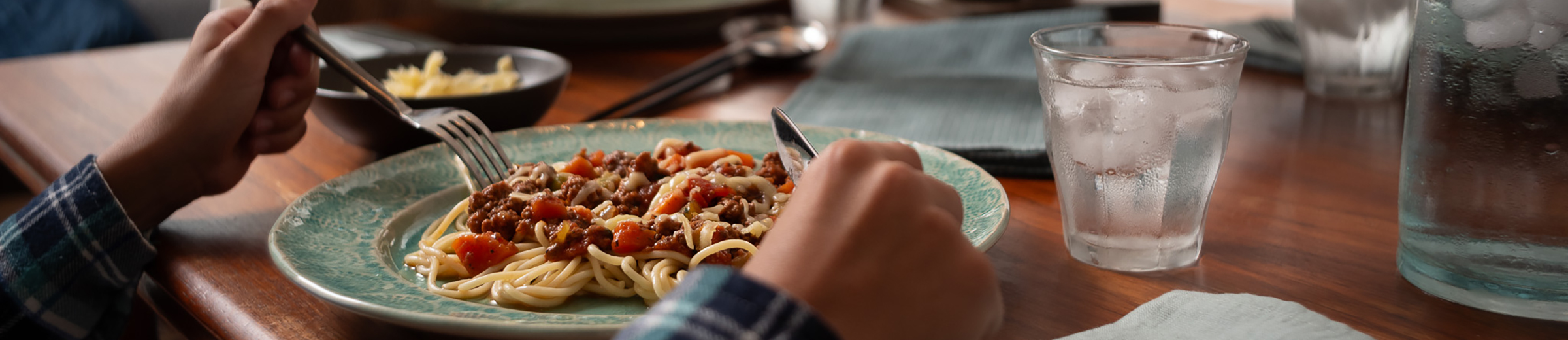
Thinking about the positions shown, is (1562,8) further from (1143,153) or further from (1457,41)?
(1143,153)

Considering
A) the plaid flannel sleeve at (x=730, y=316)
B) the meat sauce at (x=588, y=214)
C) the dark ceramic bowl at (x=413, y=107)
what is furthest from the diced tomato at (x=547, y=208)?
the plaid flannel sleeve at (x=730, y=316)

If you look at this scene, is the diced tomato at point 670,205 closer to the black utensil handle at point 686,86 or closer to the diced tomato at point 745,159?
the diced tomato at point 745,159

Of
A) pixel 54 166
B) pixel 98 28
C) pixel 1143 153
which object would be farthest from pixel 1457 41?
pixel 98 28

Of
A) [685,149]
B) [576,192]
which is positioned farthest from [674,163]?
[576,192]

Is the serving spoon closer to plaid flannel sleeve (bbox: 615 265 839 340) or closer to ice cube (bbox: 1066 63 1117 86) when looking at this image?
ice cube (bbox: 1066 63 1117 86)

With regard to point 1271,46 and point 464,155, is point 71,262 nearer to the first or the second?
point 464,155

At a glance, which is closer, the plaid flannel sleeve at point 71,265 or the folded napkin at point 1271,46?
the plaid flannel sleeve at point 71,265

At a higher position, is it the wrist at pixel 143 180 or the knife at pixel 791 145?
the knife at pixel 791 145
